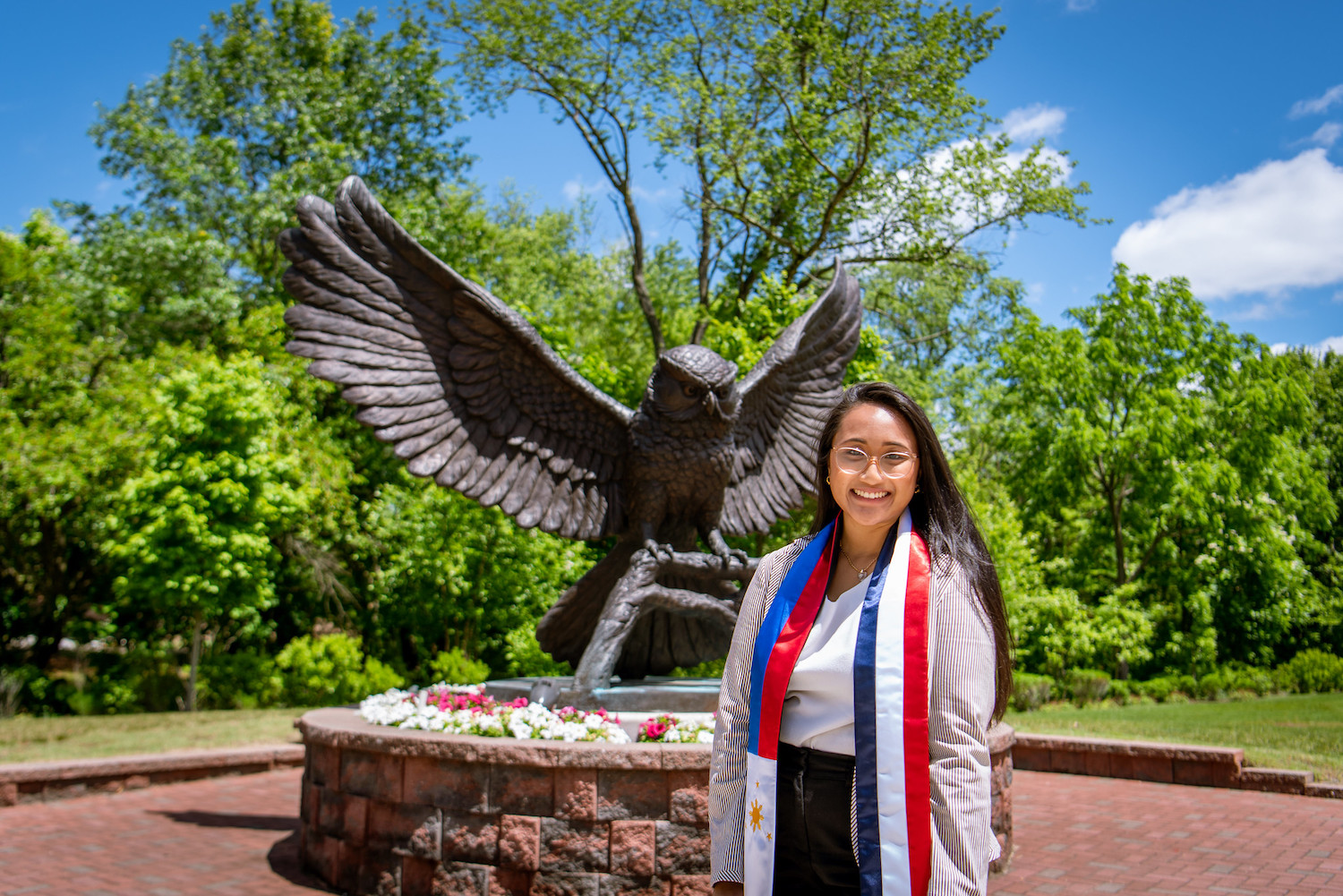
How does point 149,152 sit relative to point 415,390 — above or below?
above

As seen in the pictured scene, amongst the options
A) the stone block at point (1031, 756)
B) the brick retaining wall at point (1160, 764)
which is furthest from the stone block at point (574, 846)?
the brick retaining wall at point (1160, 764)

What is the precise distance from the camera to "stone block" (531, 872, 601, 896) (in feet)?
12.8

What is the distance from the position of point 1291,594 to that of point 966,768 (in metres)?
19.4

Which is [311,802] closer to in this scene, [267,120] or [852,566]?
[852,566]

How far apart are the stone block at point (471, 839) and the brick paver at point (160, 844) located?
36.2 inches

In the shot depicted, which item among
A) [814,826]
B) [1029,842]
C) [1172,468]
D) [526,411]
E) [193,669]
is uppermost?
[1172,468]

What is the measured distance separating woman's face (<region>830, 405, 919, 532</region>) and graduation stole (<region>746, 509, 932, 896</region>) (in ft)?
0.17

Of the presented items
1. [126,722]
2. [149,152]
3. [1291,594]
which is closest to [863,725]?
[126,722]

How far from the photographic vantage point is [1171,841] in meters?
5.46

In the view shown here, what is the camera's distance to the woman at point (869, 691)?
1.57 meters

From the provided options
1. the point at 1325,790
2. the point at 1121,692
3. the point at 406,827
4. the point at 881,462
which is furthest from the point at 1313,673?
the point at 881,462

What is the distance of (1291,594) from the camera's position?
1748 centimetres

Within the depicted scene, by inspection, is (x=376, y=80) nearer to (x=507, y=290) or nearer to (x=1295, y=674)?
(x=507, y=290)

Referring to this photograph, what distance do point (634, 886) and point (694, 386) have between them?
2.34m
